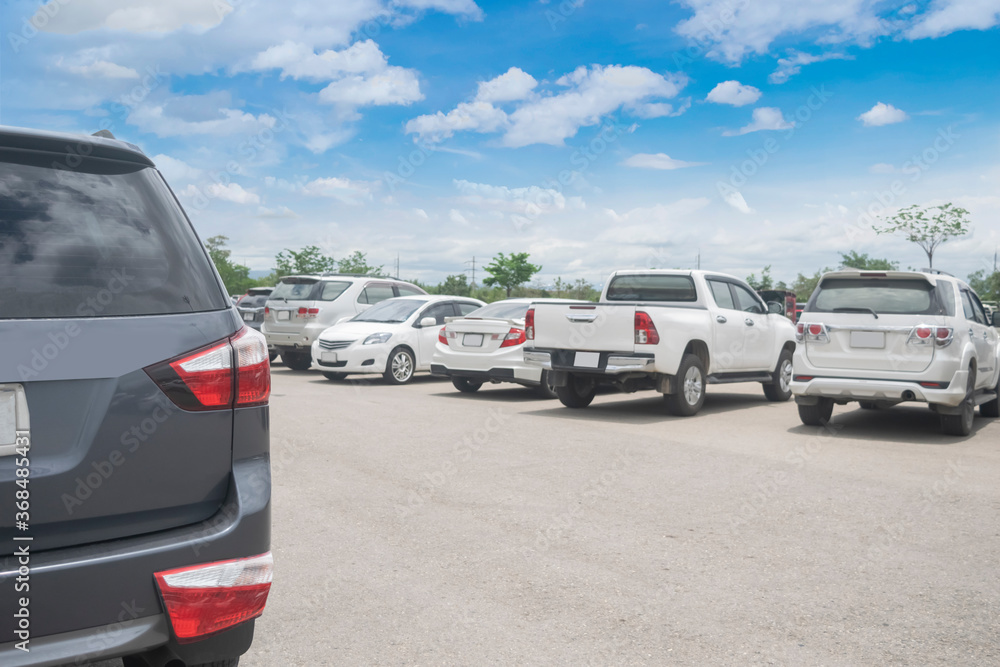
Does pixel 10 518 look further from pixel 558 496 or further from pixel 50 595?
pixel 558 496

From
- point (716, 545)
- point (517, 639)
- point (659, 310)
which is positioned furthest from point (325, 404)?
point (517, 639)

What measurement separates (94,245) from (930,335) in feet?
28.6

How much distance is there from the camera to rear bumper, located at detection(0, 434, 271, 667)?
6.97ft

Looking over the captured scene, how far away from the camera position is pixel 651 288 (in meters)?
11.7

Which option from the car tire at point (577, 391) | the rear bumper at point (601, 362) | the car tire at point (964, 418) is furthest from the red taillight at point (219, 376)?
the car tire at point (577, 391)

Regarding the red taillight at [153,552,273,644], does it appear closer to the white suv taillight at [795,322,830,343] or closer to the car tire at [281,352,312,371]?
the white suv taillight at [795,322,830,343]

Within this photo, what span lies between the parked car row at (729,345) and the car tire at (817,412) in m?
0.02

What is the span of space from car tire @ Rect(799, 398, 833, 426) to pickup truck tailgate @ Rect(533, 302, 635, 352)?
215cm

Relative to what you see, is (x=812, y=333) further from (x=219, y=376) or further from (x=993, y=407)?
(x=219, y=376)

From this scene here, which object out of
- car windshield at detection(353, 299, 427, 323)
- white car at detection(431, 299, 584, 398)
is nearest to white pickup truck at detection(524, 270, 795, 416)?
white car at detection(431, 299, 584, 398)

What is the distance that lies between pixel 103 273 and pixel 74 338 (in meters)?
0.24

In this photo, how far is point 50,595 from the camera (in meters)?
2.13

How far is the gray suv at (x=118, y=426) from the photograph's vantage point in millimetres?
2148

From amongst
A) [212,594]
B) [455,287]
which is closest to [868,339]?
[212,594]
